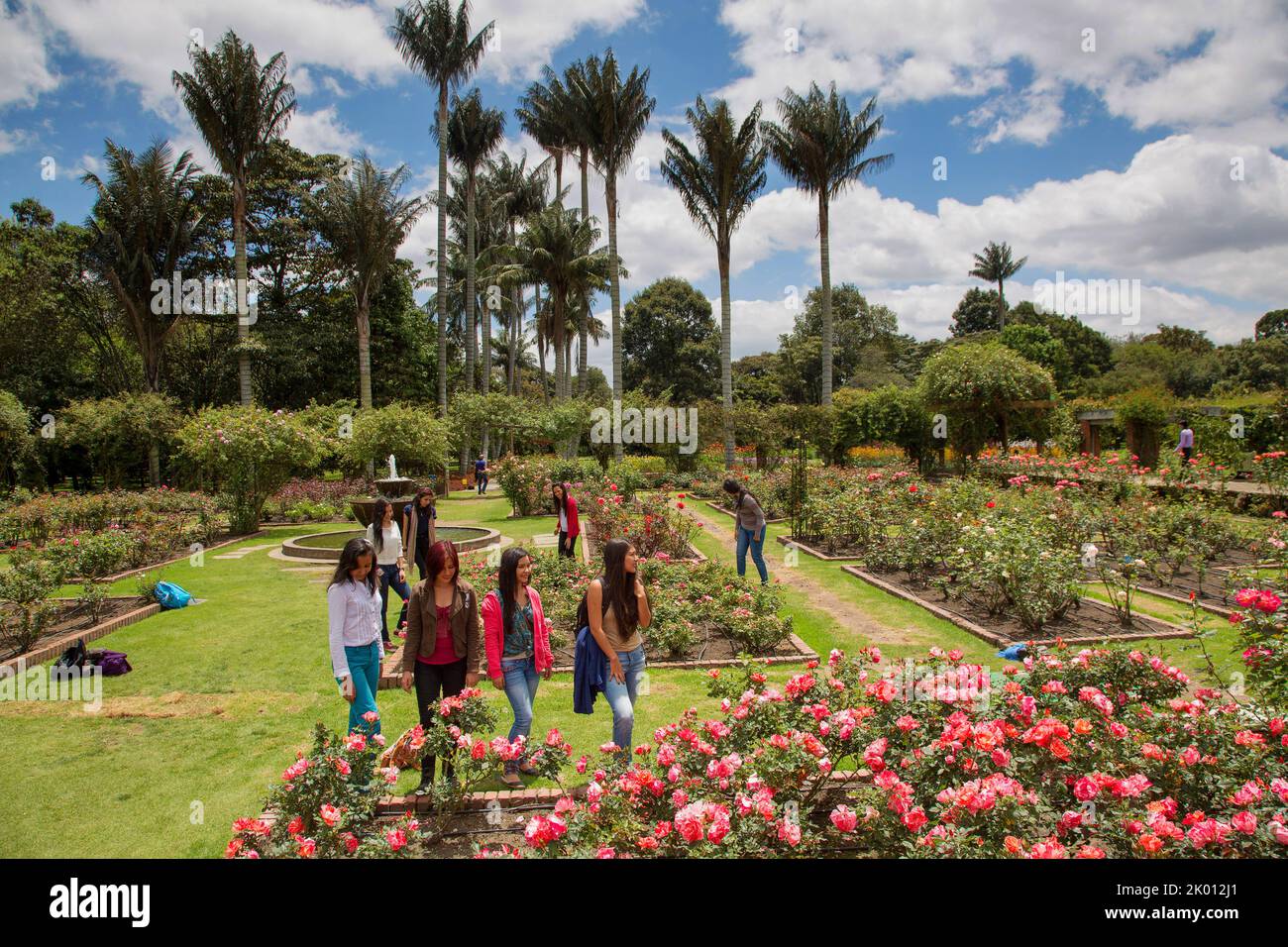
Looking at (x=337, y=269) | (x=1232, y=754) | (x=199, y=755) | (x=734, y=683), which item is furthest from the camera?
(x=337, y=269)

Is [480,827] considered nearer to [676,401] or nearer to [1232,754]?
[1232,754]

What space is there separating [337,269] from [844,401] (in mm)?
22999

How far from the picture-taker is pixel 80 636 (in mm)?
7105

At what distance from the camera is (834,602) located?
833 cm

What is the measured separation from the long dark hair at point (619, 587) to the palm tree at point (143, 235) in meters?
29.1

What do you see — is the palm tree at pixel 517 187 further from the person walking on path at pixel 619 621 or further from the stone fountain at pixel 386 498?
the person walking on path at pixel 619 621

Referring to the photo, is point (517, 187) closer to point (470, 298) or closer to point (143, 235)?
point (470, 298)

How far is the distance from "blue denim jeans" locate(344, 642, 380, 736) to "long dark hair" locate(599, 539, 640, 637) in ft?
4.92

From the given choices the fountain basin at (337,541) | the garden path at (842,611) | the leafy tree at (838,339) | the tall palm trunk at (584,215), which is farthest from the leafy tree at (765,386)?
the garden path at (842,611)

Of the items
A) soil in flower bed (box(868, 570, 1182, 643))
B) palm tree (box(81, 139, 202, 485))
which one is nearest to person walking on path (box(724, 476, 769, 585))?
soil in flower bed (box(868, 570, 1182, 643))

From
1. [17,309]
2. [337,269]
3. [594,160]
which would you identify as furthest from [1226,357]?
[17,309]

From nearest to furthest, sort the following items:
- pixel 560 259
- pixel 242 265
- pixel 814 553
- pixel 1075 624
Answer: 1. pixel 1075 624
2. pixel 814 553
3. pixel 242 265
4. pixel 560 259

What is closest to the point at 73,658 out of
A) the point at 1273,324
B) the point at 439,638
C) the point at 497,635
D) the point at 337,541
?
the point at 439,638

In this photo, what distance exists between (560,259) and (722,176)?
29.3 feet
